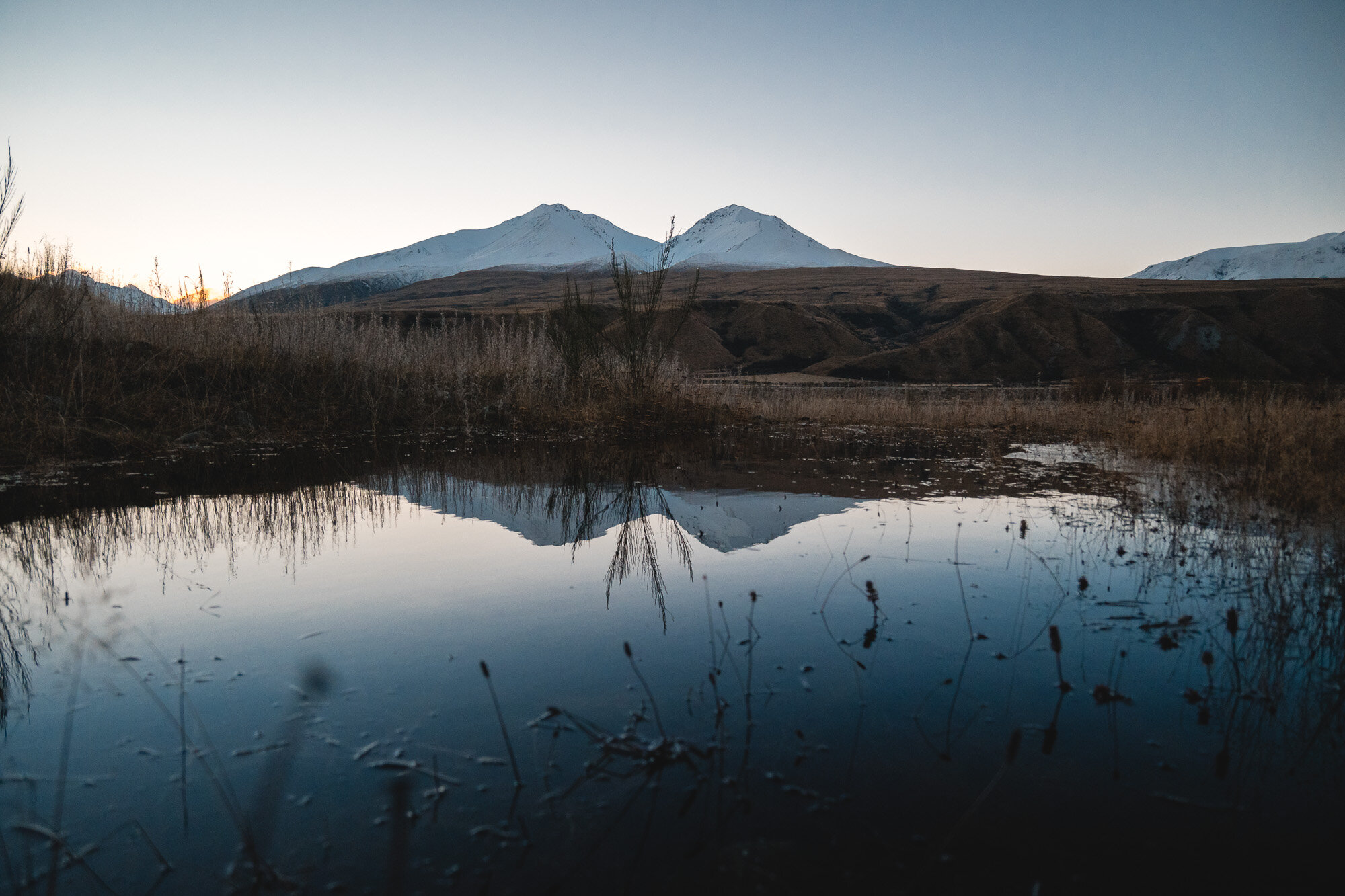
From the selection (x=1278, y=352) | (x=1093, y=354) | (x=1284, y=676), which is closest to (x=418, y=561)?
(x=1284, y=676)

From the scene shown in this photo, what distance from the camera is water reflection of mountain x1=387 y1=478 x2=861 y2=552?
6.00 m

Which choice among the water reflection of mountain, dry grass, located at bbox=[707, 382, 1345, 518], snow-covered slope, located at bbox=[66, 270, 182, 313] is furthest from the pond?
snow-covered slope, located at bbox=[66, 270, 182, 313]

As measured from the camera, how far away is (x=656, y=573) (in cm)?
482

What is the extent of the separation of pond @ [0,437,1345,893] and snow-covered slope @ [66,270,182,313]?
8.99 m

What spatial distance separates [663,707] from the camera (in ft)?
9.47

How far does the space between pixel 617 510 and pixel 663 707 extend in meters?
4.11

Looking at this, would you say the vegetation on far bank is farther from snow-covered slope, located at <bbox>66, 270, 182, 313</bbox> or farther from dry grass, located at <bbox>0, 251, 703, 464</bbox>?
snow-covered slope, located at <bbox>66, 270, 182, 313</bbox>

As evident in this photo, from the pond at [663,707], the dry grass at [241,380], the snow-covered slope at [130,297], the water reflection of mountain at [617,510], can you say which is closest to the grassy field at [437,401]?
the dry grass at [241,380]

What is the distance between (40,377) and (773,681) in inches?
450

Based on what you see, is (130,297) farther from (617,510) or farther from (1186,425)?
(1186,425)

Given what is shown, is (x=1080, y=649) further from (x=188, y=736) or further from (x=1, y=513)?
(x=1, y=513)

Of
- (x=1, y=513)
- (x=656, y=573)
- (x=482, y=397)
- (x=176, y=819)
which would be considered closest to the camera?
(x=176, y=819)

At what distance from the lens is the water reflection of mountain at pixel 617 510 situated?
600 centimetres

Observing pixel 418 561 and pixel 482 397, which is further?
pixel 482 397
